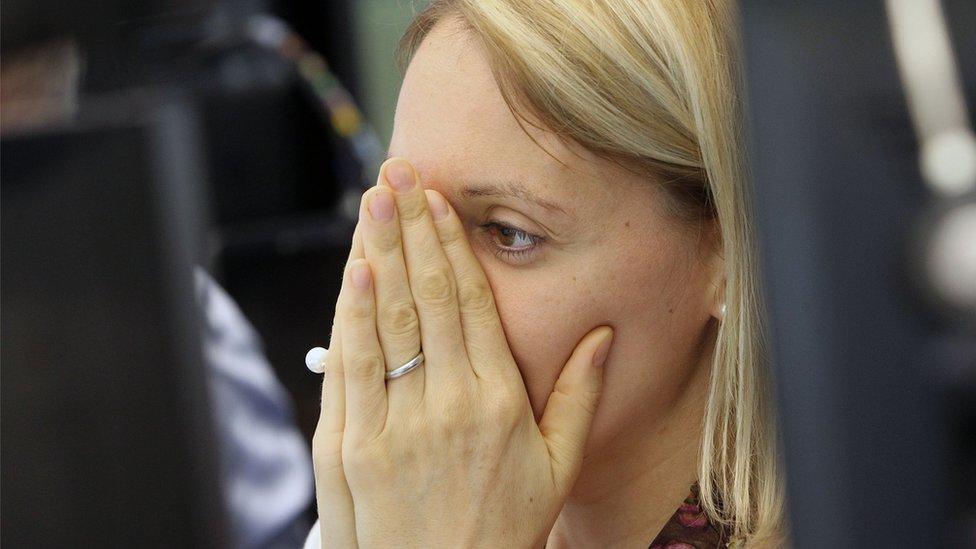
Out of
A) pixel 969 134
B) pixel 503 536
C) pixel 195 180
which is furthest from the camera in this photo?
pixel 195 180

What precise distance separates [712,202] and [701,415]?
Result: 10.3 inches

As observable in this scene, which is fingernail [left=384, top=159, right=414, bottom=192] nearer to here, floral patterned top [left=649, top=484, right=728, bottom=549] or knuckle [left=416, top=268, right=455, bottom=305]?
knuckle [left=416, top=268, right=455, bottom=305]

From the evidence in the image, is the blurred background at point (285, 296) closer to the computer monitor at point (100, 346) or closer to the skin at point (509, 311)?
the computer monitor at point (100, 346)

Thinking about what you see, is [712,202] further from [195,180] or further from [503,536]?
[195,180]

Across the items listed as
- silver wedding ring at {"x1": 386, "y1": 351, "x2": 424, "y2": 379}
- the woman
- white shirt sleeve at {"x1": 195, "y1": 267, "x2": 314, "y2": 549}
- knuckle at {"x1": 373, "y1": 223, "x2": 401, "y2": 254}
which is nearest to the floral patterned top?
the woman

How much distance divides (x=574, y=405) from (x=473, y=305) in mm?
151

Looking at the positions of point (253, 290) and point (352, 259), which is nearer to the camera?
point (352, 259)

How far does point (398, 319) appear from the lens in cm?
116

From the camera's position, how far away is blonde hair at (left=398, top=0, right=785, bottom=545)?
1.13 meters

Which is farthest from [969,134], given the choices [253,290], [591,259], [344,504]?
[253,290]

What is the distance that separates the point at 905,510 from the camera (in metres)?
0.39

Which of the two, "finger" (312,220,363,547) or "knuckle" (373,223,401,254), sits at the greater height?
"knuckle" (373,223,401,254)

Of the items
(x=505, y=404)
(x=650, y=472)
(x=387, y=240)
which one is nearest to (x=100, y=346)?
(x=387, y=240)

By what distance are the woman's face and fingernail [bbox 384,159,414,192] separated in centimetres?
3
